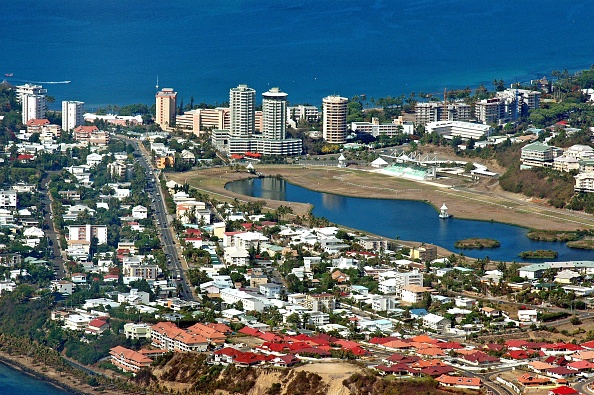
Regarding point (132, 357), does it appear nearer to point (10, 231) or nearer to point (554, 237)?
point (10, 231)

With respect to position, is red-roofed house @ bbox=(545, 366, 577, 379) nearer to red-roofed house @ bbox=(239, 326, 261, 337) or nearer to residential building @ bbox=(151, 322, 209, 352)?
red-roofed house @ bbox=(239, 326, 261, 337)

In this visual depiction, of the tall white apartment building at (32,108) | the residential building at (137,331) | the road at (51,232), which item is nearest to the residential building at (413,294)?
the residential building at (137,331)

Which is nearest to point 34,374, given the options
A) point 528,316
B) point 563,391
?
point 563,391

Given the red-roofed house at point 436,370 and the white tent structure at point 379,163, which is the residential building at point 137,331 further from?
the white tent structure at point 379,163

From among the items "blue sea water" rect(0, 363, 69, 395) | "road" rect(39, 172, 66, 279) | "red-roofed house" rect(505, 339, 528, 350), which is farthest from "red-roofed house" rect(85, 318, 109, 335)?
"red-roofed house" rect(505, 339, 528, 350)

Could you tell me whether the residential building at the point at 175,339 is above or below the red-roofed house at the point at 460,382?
above

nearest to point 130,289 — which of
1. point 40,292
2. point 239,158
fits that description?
point 40,292
